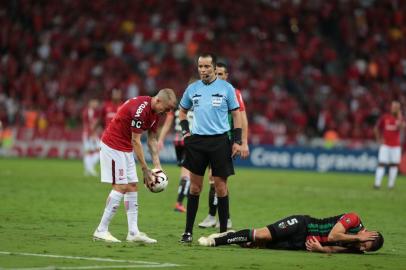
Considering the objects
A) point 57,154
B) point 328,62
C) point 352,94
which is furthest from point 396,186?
point 57,154

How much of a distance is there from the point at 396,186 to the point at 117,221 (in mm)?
16014

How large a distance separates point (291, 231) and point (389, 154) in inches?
716

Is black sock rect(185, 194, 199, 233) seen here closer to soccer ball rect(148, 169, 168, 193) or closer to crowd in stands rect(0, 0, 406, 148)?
soccer ball rect(148, 169, 168, 193)

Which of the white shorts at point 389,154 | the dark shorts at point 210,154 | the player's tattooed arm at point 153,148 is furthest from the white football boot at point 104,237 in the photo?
the white shorts at point 389,154

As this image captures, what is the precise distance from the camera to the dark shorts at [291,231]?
12227mm

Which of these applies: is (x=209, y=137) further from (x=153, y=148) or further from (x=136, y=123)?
(x=136, y=123)

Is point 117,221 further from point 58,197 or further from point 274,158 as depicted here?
point 274,158

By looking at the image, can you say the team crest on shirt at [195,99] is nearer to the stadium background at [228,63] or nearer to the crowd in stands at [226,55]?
the stadium background at [228,63]

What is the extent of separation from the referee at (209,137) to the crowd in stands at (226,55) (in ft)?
85.5

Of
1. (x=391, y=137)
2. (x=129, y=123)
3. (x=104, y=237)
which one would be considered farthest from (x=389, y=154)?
(x=104, y=237)

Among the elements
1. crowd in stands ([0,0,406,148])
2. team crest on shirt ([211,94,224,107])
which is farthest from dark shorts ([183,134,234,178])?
crowd in stands ([0,0,406,148])

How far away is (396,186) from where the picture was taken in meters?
30.3

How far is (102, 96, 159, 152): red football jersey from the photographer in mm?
12914

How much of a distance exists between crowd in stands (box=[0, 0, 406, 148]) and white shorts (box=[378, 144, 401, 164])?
930 cm
